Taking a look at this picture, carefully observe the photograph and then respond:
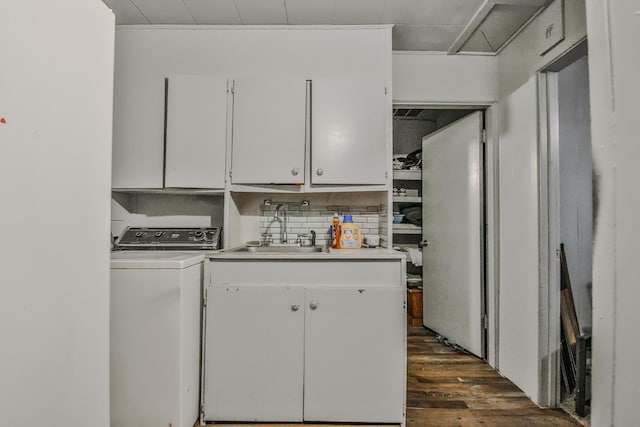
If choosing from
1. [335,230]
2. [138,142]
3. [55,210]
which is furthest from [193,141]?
[55,210]

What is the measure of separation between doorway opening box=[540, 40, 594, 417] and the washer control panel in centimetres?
206

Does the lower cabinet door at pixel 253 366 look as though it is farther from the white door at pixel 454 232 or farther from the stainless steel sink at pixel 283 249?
the white door at pixel 454 232

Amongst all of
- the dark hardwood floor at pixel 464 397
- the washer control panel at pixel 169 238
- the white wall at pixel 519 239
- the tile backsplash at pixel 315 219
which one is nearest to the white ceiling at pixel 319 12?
the white wall at pixel 519 239

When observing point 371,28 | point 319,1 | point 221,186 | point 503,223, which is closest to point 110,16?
point 221,186

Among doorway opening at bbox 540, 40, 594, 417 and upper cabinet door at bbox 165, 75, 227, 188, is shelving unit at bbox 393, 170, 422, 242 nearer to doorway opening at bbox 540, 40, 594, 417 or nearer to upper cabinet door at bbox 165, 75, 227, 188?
doorway opening at bbox 540, 40, 594, 417

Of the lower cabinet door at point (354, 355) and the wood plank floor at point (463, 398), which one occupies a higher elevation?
the lower cabinet door at point (354, 355)

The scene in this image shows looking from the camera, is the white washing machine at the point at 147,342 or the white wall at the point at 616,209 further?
the white washing machine at the point at 147,342

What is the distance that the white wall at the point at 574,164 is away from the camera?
226 cm

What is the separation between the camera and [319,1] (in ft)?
6.34

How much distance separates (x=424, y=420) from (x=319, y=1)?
2465 millimetres

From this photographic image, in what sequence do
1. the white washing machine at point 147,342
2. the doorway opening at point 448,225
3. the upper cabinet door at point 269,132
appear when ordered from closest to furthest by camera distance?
1. the white washing machine at point 147,342
2. the upper cabinet door at point 269,132
3. the doorway opening at point 448,225

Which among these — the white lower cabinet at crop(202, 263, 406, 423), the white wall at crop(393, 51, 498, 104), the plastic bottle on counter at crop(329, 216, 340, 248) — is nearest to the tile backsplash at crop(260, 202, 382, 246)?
the plastic bottle on counter at crop(329, 216, 340, 248)

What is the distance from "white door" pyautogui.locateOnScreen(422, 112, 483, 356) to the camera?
254 cm

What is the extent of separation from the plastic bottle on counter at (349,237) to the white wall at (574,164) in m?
1.44
